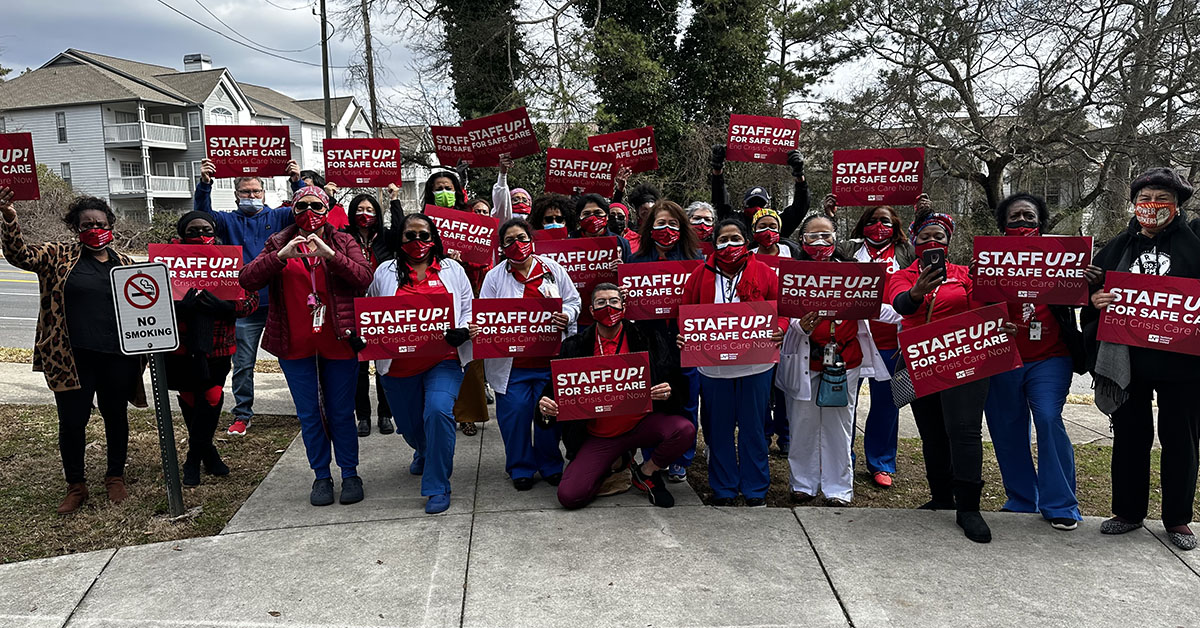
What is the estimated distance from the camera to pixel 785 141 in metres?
8.10

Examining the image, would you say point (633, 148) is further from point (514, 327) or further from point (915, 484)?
point (915, 484)

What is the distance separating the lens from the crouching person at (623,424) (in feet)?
17.7

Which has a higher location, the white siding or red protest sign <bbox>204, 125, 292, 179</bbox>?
the white siding

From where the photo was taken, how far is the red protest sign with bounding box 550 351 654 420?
5203 millimetres

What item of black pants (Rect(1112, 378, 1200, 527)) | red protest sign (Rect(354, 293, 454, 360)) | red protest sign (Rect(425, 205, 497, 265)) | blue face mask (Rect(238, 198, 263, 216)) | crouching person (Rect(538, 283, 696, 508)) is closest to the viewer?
black pants (Rect(1112, 378, 1200, 527))

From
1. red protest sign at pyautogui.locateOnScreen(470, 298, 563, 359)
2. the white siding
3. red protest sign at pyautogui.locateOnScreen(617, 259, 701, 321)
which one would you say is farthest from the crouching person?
the white siding

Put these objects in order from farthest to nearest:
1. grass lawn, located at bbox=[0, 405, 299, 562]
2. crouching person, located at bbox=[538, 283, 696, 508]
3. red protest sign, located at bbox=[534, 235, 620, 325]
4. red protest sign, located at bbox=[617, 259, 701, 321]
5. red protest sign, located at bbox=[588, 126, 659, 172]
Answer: red protest sign, located at bbox=[588, 126, 659, 172], red protest sign, located at bbox=[534, 235, 620, 325], red protest sign, located at bbox=[617, 259, 701, 321], crouching person, located at bbox=[538, 283, 696, 508], grass lawn, located at bbox=[0, 405, 299, 562]

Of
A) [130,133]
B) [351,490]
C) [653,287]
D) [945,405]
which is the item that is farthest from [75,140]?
[945,405]

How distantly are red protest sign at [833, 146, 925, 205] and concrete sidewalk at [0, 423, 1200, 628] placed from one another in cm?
269

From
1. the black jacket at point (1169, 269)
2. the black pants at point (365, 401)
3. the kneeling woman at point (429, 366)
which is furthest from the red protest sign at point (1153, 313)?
the black pants at point (365, 401)

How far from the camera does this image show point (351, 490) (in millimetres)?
5516

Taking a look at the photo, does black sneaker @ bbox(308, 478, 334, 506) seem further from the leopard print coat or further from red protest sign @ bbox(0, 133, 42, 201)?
red protest sign @ bbox(0, 133, 42, 201)

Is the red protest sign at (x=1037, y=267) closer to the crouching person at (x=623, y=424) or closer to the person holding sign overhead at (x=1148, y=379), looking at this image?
the person holding sign overhead at (x=1148, y=379)

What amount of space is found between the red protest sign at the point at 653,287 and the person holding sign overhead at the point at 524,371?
0.48 meters
